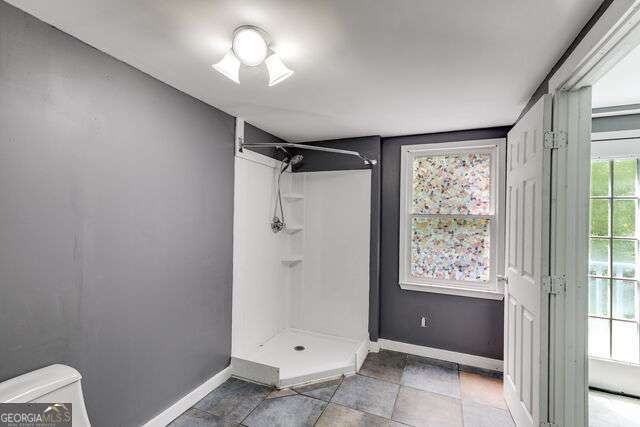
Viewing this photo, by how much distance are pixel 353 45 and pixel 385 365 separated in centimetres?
266

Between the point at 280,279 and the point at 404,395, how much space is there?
1621 mm

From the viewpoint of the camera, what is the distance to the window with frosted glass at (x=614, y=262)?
2.31 metres

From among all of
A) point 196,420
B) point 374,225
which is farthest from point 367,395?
point 374,225

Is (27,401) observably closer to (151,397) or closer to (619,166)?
(151,397)

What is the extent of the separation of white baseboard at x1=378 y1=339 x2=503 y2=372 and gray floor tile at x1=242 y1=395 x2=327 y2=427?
1.12m

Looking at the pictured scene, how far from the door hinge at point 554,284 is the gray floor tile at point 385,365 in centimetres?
149

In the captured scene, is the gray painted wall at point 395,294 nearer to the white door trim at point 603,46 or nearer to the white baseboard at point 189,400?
the white door trim at point 603,46

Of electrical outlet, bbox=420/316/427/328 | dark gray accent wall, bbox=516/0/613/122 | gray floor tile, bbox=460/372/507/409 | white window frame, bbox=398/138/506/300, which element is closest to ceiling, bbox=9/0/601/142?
dark gray accent wall, bbox=516/0/613/122

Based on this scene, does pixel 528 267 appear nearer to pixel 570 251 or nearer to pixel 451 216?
pixel 570 251

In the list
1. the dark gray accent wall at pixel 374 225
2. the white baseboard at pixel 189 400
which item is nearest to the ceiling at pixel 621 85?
the dark gray accent wall at pixel 374 225

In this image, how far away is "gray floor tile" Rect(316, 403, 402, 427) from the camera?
2.00 metres

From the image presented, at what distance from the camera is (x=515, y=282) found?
2.04 meters

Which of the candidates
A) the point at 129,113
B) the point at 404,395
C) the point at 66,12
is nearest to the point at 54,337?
the point at 129,113

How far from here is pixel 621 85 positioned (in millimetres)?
1868
